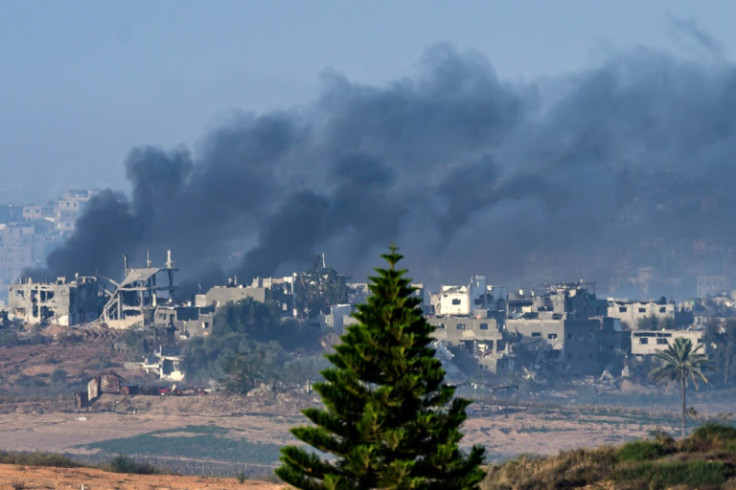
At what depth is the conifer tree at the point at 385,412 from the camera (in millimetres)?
20547

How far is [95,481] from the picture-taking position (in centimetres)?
3850

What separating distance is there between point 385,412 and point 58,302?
10291cm

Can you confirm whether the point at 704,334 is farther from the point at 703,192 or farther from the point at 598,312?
the point at 703,192

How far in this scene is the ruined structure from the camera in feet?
387

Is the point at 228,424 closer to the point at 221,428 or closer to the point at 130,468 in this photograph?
the point at 221,428

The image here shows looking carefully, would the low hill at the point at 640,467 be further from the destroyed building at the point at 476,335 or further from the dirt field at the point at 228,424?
the destroyed building at the point at 476,335

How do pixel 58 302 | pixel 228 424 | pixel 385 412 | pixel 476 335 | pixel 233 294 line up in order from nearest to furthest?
pixel 385 412
pixel 228 424
pixel 476 335
pixel 233 294
pixel 58 302

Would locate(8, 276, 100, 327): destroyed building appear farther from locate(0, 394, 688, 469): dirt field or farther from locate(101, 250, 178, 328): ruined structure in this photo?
locate(0, 394, 688, 469): dirt field

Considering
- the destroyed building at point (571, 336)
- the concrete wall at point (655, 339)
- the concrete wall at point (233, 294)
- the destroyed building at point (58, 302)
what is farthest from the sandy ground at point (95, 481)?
the destroyed building at point (58, 302)

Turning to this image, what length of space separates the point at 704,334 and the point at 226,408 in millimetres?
44316

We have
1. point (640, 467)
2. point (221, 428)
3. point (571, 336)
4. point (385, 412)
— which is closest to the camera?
point (385, 412)

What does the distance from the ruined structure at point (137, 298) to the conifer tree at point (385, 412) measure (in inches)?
3782

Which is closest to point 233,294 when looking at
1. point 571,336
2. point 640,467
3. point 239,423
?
point 571,336

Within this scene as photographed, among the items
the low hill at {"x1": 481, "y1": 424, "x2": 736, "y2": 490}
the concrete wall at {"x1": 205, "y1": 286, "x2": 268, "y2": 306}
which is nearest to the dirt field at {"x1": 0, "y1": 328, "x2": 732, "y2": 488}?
the low hill at {"x1": 481, "y1": 424, "x2": 736, "y2": 490}
